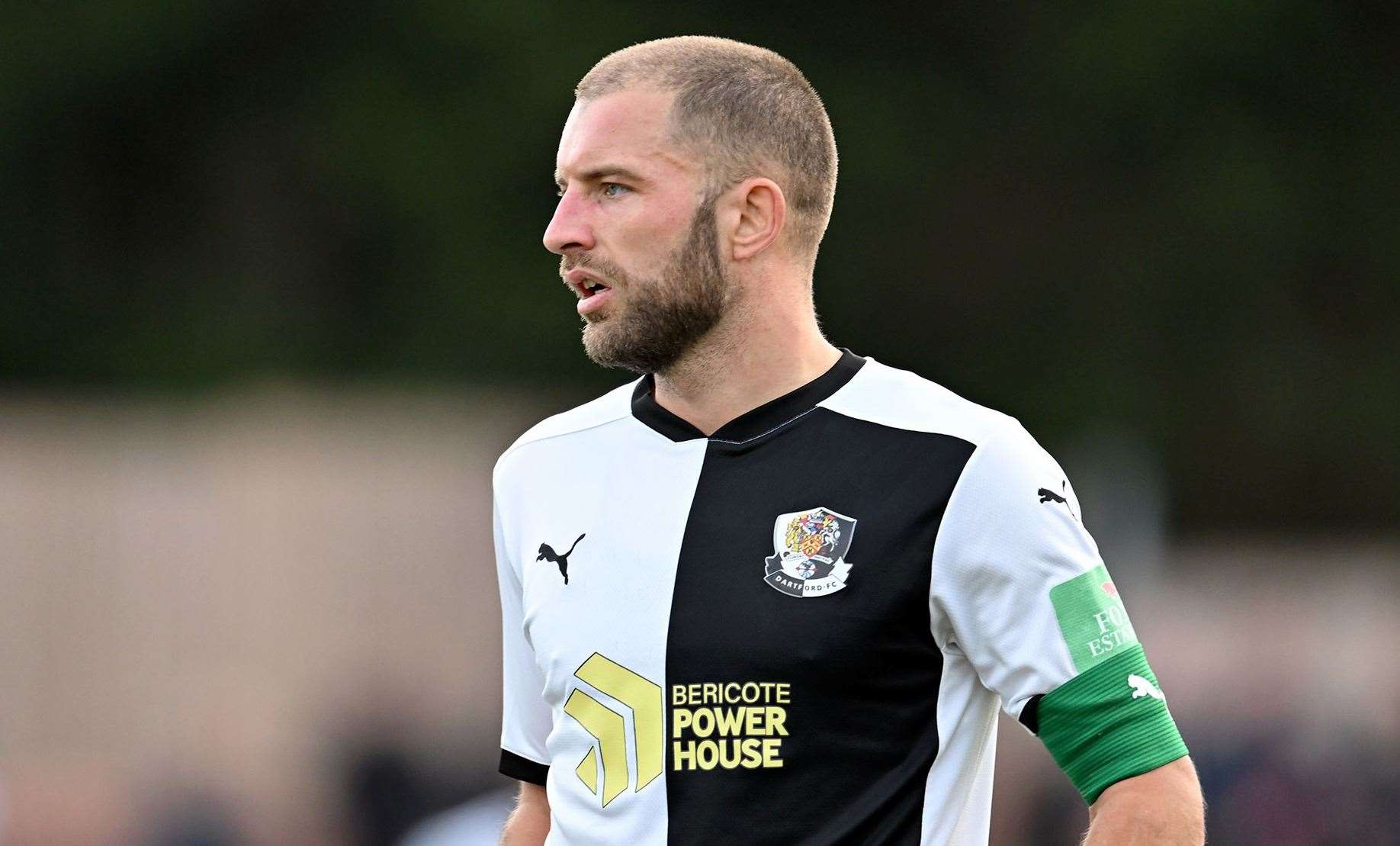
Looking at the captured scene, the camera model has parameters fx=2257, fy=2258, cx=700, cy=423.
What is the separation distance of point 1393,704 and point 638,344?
1157 centimetres

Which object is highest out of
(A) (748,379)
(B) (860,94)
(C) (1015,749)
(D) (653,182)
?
(B) (860,94)

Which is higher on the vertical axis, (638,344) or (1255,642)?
(638,344)

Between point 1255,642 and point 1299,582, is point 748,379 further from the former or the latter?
point 1299,582

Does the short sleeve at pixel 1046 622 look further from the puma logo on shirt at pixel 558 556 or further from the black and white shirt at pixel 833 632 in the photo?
the puma logo on shirt at pixel 558 556

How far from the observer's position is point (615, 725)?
145 inches

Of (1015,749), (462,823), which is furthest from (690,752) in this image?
(1015,749)

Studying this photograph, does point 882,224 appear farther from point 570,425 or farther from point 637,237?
point 637,237

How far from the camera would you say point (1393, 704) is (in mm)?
14289

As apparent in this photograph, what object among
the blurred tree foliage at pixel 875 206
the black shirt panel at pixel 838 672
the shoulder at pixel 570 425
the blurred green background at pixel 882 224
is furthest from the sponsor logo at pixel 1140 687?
the blurred tree foliage at pixel 875 206

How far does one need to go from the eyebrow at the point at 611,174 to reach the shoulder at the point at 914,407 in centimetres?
49

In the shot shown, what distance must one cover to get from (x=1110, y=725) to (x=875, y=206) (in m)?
17.6

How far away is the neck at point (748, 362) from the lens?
3.85 metres

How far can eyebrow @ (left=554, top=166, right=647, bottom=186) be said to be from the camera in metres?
3.78

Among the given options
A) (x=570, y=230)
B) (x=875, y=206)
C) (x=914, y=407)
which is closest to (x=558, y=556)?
(x=570, y=230)
